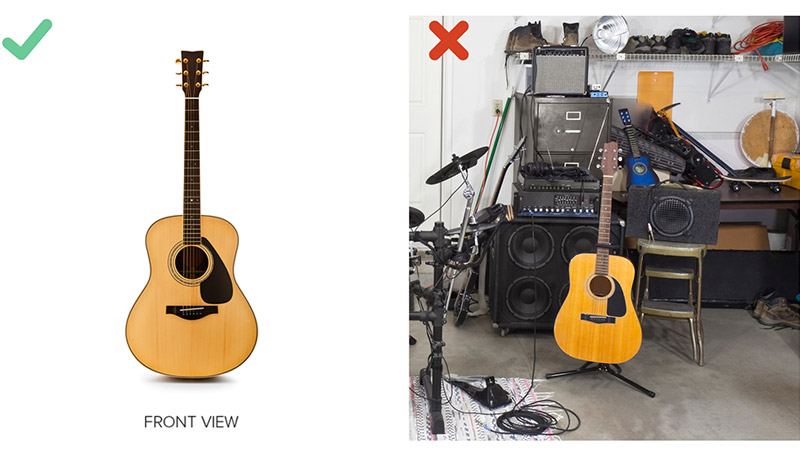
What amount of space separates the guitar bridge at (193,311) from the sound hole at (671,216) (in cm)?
279

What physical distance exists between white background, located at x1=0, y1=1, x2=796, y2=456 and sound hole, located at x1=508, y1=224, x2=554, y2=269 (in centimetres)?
242

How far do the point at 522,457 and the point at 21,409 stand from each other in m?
1.27

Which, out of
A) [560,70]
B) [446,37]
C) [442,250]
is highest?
[560,70]

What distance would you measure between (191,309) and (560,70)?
3.21 m

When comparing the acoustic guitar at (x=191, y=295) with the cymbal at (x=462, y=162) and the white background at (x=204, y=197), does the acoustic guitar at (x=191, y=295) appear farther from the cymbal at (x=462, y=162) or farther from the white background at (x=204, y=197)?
the cymbal at (x=462, y=162)

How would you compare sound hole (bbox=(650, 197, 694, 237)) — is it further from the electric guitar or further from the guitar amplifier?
the guitar amplifier

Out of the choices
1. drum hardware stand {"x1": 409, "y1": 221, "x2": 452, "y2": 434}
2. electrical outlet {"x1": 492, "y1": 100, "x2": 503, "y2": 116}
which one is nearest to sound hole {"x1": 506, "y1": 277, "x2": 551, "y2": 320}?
drum hardware stand {"x1": 409, "y1": 221, "x2": 452, "y2": 434}

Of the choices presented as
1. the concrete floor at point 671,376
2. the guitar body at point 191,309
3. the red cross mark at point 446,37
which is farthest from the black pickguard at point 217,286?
the concrete floor at point 671,376

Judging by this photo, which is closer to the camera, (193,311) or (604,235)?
(193,311)

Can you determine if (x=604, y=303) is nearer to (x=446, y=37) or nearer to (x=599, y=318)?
(x=599, y=318)

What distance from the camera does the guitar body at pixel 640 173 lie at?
4.56 m

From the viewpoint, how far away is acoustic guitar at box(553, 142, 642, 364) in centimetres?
340

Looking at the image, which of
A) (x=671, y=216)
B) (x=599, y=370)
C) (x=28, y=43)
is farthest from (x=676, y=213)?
(x=28, y=43)

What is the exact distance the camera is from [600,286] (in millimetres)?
3439
